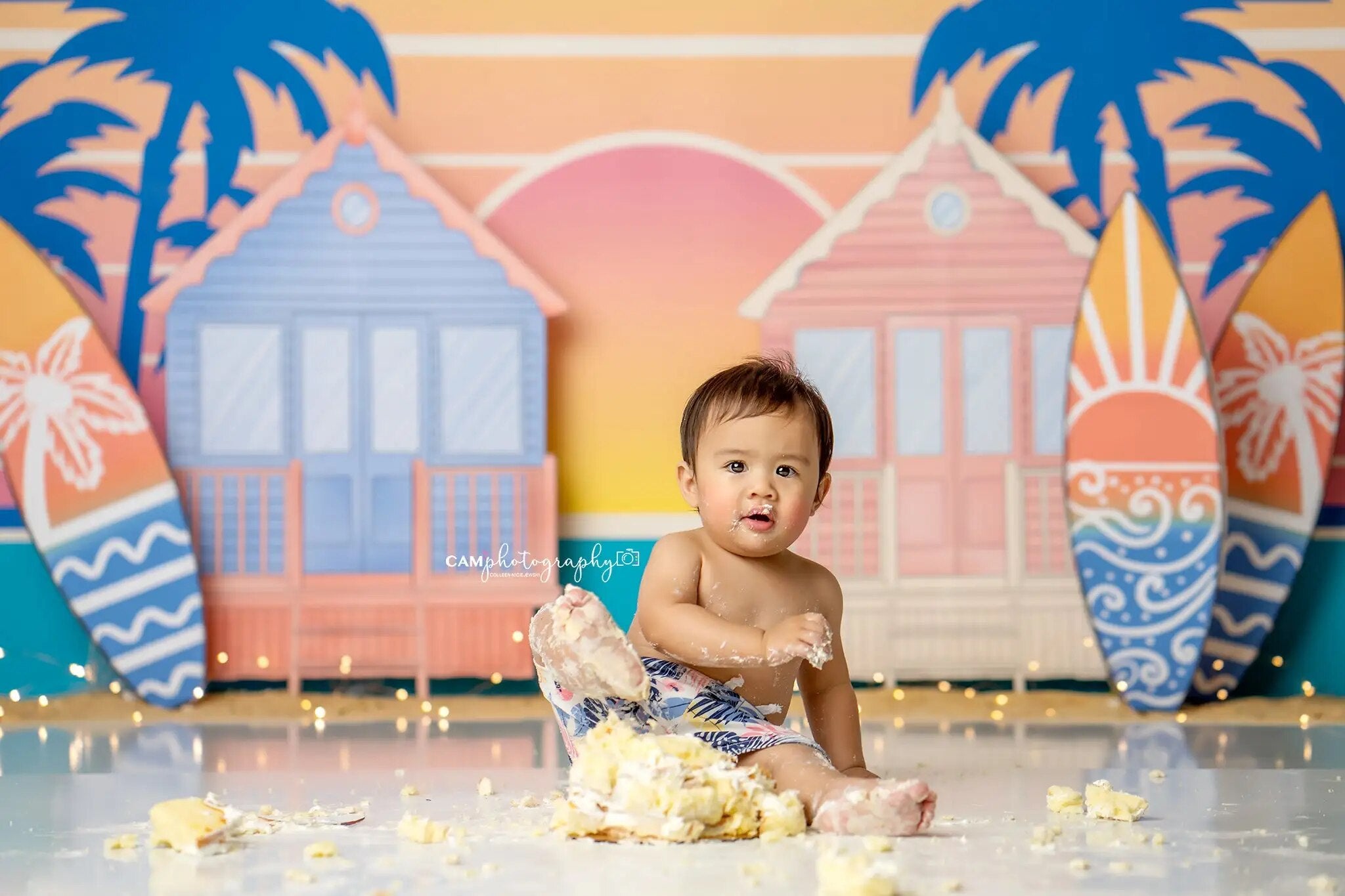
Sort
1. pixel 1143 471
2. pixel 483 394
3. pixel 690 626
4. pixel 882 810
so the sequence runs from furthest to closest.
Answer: pixel 483 394, pixel 1143 471, pixel 690 626, pixel 882 810

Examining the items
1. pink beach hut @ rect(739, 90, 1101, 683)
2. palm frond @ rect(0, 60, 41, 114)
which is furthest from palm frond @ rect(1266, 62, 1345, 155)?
palm frond @ rect(0, 60, 41, 114)

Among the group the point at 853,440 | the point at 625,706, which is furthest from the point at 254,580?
the point at 625,706

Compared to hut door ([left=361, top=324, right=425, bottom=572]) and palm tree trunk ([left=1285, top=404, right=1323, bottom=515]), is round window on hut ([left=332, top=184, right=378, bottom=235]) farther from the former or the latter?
palm tree trunk ([left=1285, top=404, right=1323, bottom=515])

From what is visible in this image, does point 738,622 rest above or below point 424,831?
above

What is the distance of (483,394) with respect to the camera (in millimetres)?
3689

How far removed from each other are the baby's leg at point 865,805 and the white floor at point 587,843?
3cm

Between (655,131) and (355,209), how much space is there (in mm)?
849

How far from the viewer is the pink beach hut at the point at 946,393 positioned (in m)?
3.72

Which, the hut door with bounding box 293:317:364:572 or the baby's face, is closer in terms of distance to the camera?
the baby's face

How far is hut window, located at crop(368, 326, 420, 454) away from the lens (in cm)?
371

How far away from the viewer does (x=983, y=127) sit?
12.7 feet

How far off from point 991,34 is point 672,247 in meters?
1.08

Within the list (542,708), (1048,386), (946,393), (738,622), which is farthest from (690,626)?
(1048,386)

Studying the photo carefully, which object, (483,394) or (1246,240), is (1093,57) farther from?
(483,394)
